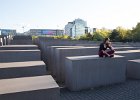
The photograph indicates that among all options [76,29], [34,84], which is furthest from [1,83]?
[76,29]

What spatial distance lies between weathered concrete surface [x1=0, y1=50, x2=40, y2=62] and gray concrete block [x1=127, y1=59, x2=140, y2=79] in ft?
17.8

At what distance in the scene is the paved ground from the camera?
8454mm

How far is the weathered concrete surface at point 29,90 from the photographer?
5.82 metres

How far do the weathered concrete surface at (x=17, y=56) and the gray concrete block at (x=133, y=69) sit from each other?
5421 millimetres

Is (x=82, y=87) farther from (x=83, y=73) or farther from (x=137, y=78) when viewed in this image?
(x=137, y=78)

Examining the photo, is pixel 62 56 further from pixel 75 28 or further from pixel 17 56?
pixel 75 28

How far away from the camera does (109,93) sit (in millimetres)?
9023

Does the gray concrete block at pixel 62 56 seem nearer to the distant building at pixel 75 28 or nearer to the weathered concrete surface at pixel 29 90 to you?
the weathered concrete surface at pixel 29 90

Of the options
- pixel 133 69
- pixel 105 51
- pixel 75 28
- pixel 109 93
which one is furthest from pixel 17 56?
pixel 75 28

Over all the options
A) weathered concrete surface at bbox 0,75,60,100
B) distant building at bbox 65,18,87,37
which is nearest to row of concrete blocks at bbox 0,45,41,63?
weathered concrete surface at bbox 0,75,60,100

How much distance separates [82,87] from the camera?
9.70 m

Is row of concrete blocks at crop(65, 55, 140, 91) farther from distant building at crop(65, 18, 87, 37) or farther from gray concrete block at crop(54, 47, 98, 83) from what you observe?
distant building at crop(65, 18, 87, 37)

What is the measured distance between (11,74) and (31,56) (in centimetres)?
445

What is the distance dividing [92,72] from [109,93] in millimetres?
1342
